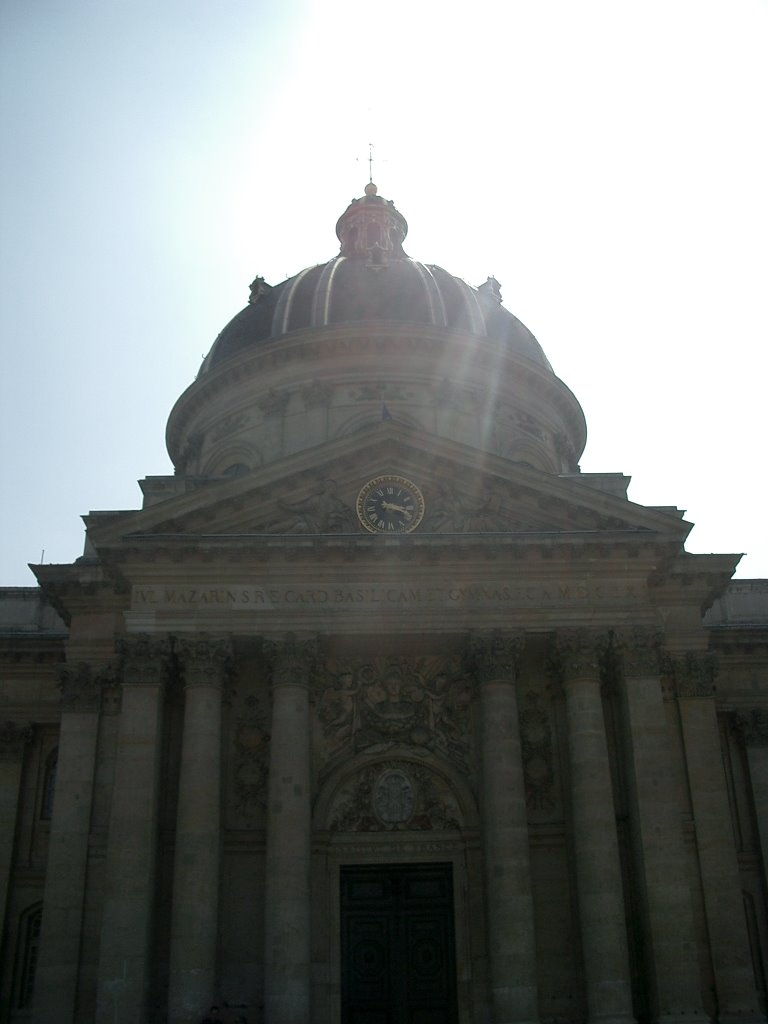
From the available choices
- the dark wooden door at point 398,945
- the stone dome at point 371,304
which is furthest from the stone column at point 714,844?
the stone dome at point 371,304

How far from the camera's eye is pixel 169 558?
28062 mm

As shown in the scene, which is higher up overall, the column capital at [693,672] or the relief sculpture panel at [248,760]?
the column capital at [693,672]

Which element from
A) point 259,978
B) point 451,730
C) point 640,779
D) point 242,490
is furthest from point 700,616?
point 259,978

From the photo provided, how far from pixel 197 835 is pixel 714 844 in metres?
12.0

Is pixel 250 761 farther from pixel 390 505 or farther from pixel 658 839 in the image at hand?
pixel 658 839

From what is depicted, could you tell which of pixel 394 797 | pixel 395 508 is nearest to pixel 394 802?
pixel 394 797

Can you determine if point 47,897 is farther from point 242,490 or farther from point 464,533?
point 464,533

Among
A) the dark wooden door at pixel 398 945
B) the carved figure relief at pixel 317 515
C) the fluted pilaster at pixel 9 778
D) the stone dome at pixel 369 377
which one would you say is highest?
the stone dome at pixel 369 377

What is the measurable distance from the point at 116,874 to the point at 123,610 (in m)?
6.61

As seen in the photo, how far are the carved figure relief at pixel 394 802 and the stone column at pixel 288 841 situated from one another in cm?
181

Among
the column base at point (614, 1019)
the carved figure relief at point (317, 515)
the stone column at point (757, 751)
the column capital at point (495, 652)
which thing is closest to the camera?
the column base at point (614, 1019)

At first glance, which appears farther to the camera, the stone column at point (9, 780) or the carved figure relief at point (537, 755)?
the stone column at point (9, 780)

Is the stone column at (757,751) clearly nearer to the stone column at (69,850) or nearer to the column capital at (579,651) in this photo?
the column capital at (579,651)

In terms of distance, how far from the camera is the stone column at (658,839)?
25.2 metres
